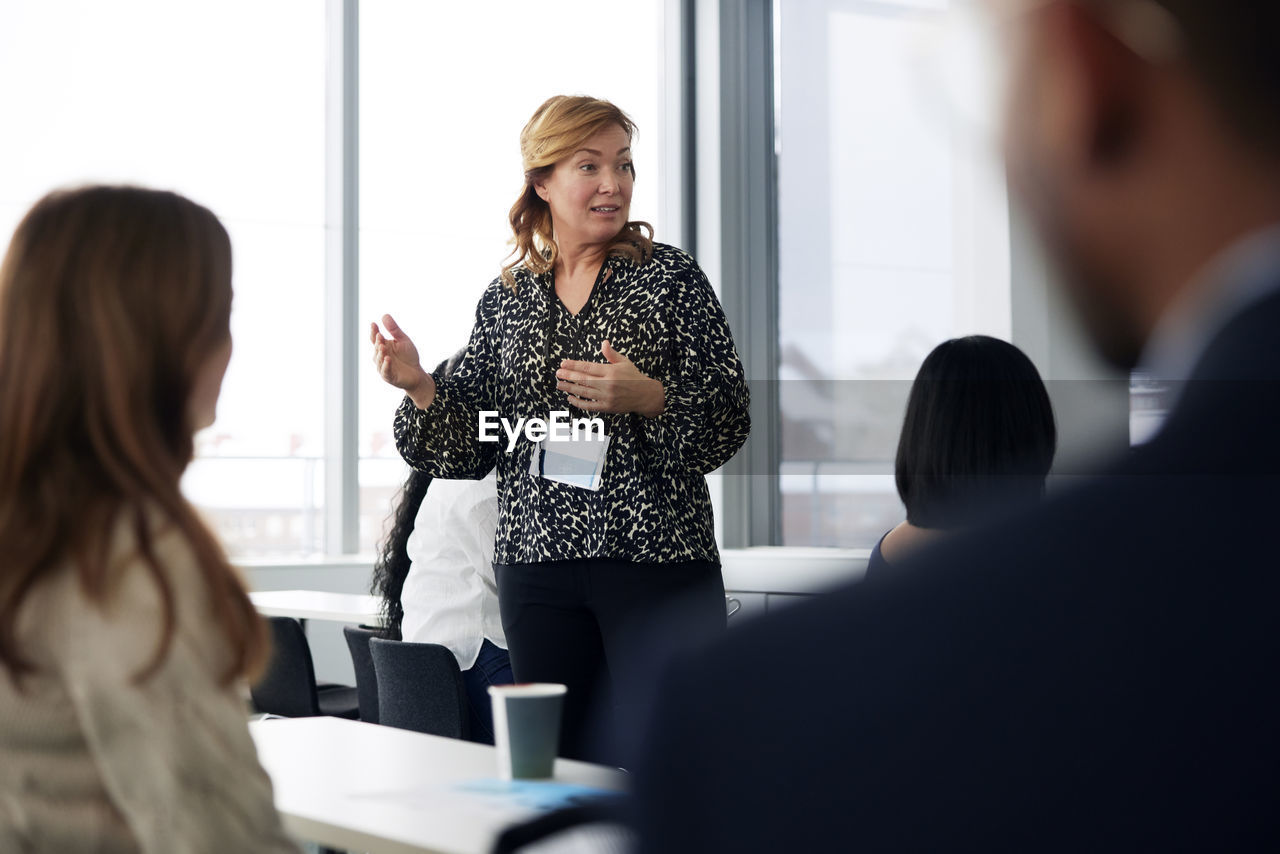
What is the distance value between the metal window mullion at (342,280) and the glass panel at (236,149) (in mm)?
46

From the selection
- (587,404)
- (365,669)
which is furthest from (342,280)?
(587,404)

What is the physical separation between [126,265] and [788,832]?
39.4 inches

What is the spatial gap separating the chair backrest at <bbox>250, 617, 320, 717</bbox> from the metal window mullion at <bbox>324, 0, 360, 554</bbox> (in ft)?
7.14

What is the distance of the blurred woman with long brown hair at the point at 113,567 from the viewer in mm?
953

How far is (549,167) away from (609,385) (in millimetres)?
593

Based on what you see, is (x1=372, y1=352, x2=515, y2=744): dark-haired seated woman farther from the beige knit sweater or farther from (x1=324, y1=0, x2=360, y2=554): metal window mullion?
(x1=324, y1=0, x2=360, y2=554): metal window mullion

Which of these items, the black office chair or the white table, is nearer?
the white table

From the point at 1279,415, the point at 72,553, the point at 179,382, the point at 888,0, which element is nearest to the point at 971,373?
the point at 179,382

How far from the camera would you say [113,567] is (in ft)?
3.18

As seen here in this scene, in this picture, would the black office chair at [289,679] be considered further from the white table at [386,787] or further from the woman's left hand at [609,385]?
the white table at [386,787]

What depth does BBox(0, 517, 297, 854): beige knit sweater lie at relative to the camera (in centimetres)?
95

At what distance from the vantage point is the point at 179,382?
3.68 ft

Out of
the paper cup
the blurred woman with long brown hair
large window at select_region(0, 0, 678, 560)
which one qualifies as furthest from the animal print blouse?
large window at select_region(0, 0, 678, 560)

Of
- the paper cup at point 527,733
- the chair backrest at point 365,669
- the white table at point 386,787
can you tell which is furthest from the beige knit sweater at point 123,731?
the chair backrest at point 365,669
